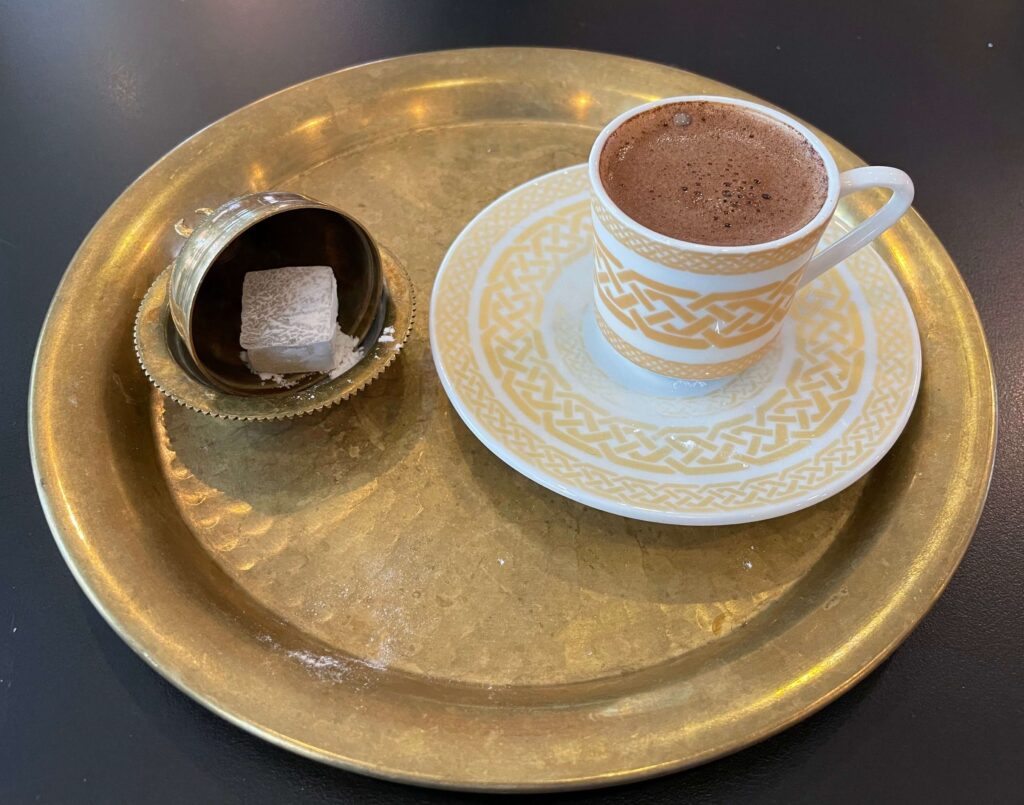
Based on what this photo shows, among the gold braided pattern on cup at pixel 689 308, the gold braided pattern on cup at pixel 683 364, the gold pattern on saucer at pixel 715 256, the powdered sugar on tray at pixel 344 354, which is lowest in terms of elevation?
the powdered sugar on tray at pixel 344 354

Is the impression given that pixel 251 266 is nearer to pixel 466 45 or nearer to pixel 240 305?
pixel 240 305

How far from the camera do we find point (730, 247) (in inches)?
24.7

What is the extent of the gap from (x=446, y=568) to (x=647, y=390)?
0.79 ft

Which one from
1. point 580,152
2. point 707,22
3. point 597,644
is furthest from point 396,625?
point 707,22

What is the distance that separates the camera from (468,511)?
74 cm

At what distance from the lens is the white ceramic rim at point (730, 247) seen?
2.03 ft

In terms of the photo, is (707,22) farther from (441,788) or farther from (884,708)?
(441,788)

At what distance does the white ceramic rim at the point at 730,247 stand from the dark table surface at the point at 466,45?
1.20 feet

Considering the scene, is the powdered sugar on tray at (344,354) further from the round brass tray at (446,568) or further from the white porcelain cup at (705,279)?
the white porcelain cup at (705,279)

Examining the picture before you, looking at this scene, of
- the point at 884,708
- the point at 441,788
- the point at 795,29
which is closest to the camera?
the point at 441,788

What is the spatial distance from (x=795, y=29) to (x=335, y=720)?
1.25 metres

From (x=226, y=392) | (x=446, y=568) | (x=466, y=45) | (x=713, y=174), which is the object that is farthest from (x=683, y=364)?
(x=466, y=45)

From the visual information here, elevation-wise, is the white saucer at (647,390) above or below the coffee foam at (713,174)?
below

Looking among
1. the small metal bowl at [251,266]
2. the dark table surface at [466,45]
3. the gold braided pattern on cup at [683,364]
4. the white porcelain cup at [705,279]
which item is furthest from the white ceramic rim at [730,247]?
the dark table surface at [466,45]
